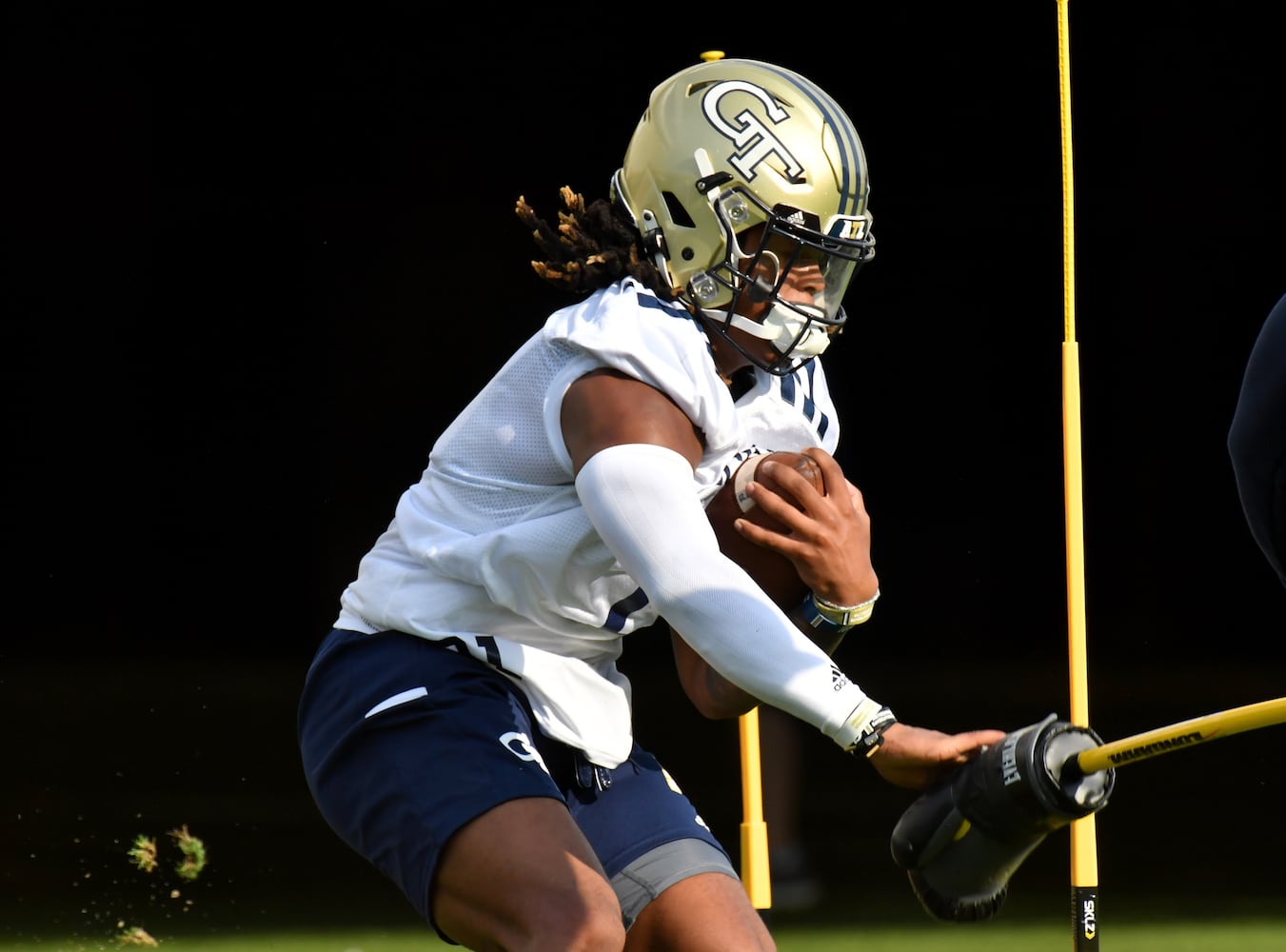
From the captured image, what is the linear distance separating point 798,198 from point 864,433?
18.3ft

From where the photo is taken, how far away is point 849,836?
18.4 feet

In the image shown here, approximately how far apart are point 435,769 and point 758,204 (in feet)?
3.01

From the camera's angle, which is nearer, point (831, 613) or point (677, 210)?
point (831, 613)

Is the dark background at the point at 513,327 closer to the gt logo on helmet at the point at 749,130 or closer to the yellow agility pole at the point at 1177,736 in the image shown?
the gt logo on helmet at the point at 749,130

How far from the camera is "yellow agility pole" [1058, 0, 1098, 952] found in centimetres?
328

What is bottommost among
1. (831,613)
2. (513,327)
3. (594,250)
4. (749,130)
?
(513,327)

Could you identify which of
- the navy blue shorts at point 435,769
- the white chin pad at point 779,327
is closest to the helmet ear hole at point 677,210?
the white chin pad at point 779,327

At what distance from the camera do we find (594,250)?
8.61 feet

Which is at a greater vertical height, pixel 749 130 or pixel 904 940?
pixel 749 130

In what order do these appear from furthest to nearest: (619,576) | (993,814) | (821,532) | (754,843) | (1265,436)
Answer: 1. (754,843)
2. (619,576)
3. (821,532)
4. (993,814)
5. (1265,436)

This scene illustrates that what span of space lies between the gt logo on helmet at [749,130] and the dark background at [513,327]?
4380mm

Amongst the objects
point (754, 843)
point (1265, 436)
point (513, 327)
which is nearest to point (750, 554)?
point (1265, 436)

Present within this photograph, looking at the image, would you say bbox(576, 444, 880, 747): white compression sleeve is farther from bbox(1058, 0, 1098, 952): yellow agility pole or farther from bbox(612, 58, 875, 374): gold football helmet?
bbox(1058, 0, 1098, 952): yellow agility pole

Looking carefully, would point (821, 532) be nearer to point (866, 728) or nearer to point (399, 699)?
point (866, 728)
